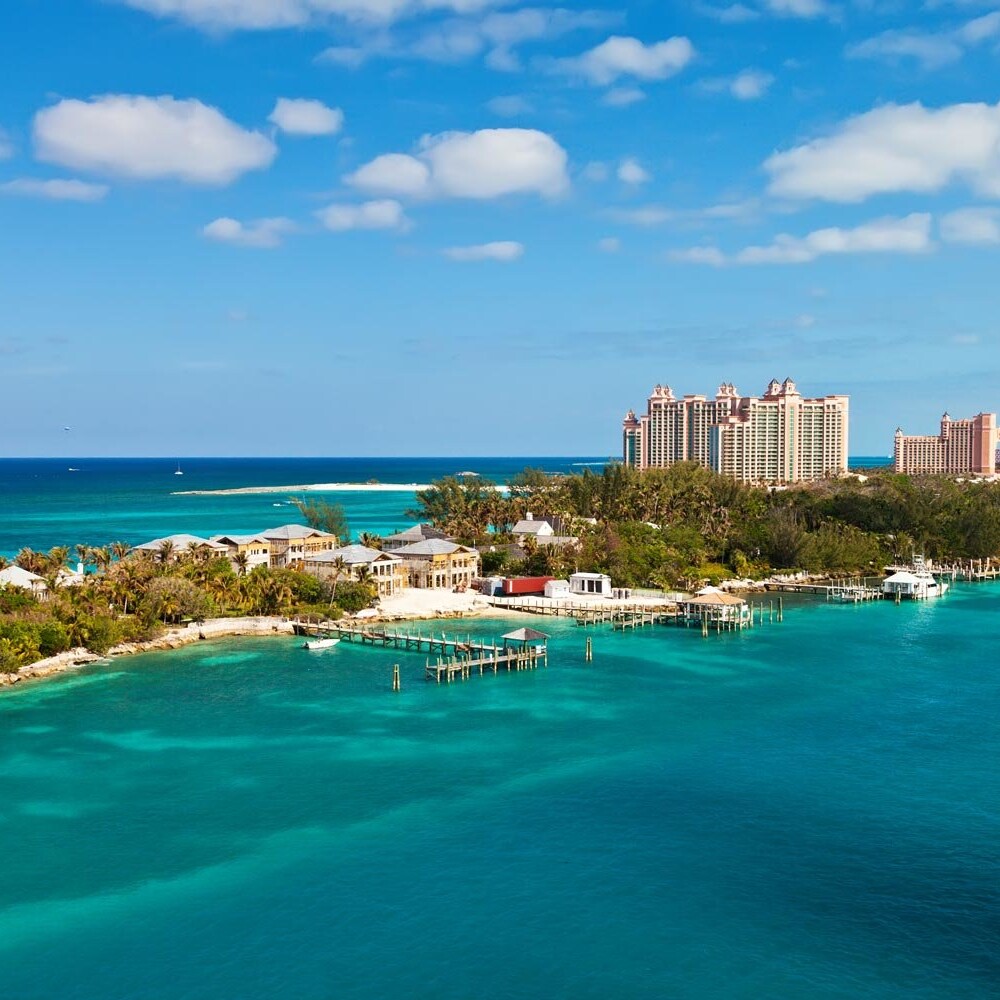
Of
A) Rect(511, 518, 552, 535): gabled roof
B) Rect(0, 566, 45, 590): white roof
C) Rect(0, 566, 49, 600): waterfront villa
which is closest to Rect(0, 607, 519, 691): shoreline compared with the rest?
Rect(0, 566, 49, 600): waterfront villa

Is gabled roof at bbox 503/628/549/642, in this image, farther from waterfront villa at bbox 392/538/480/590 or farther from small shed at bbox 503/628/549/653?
waterfront villa at bbox 392/538/480/590

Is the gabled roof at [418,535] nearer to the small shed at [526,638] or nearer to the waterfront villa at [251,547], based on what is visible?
the waterfront villa at [251,547]

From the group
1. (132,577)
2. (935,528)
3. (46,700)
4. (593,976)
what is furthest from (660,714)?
(935,528)

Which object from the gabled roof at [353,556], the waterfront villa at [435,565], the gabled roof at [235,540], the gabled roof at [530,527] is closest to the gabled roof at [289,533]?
the gabled roof at [235,540]

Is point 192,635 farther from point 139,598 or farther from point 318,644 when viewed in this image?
point 318,644

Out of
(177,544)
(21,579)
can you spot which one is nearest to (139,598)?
(21,579)

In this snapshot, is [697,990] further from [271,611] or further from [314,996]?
[271,611]

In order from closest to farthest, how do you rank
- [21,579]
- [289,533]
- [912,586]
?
[21,579], [912,586], [289,533]
